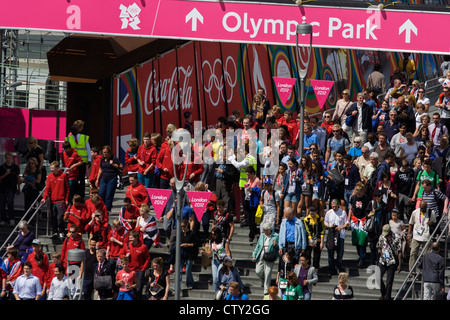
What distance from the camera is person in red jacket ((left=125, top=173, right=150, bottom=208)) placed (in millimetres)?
20859

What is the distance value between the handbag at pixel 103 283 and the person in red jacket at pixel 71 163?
3482 mm

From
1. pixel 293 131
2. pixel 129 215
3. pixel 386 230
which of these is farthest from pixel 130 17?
pixel 386 230

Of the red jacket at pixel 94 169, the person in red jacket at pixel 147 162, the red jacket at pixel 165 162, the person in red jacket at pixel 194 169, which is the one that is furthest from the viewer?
the red jacket at pixel 94 169

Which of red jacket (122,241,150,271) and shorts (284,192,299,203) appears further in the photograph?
shorts (284,192,299,203)

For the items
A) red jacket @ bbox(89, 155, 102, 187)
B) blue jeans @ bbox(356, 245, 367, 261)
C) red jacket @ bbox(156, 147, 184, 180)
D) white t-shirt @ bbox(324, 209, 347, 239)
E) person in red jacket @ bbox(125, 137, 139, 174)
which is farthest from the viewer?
person in red jacket @ bbox(125, 137, 139, 174)

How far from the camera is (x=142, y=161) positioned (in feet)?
Answer: 72.4

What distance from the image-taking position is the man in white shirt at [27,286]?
1862 cm

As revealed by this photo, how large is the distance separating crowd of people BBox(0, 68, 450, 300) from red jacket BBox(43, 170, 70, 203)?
3cm

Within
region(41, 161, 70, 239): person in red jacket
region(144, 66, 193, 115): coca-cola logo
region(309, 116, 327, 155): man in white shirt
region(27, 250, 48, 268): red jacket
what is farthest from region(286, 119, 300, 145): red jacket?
region(27, 250, 48, 268): red jacket

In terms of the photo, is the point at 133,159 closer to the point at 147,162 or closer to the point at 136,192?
the point at 147,162

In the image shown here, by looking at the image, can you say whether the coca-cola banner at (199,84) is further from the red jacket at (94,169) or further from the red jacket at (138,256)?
the red jacket at (138,256)

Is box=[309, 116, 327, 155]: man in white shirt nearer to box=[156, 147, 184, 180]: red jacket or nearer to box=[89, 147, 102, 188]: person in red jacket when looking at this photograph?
box=[156, 147, 184, 180]: red jacket

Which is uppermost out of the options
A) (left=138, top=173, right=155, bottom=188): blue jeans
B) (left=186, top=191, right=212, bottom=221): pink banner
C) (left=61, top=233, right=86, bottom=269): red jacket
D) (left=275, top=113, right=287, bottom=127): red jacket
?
(left=275, top=113, right=287, bottom=127): red jacket

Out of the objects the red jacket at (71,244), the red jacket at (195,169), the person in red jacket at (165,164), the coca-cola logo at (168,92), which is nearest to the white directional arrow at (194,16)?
the person in red jacket at (165,164)
